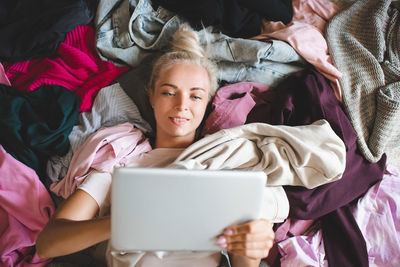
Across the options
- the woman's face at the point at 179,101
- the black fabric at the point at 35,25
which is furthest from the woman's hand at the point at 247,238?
the black fabric at the point at 35,25

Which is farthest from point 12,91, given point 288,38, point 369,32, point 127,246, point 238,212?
point 369,32

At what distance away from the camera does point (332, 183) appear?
0.86m

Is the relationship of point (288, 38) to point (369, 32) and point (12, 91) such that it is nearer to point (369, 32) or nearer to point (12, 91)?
point (369, 32)

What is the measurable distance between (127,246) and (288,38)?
31.0 inches

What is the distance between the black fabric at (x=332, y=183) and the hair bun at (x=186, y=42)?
280 mm

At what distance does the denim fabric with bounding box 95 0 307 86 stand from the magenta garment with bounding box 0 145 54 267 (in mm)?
456

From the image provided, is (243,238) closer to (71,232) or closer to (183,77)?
(71,232)

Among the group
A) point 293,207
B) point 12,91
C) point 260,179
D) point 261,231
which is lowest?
point 293,207

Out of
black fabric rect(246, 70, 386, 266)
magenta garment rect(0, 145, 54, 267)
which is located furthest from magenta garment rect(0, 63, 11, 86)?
black fabric rect(246, 70, 386, 266)

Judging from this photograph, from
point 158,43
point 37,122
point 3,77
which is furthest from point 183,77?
point 3,77

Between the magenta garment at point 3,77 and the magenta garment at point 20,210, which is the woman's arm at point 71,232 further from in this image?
the magenta garment at point 3,77

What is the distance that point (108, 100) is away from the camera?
954 millimetres

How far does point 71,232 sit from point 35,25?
706mm

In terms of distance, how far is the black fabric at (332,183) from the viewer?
2.78ft
